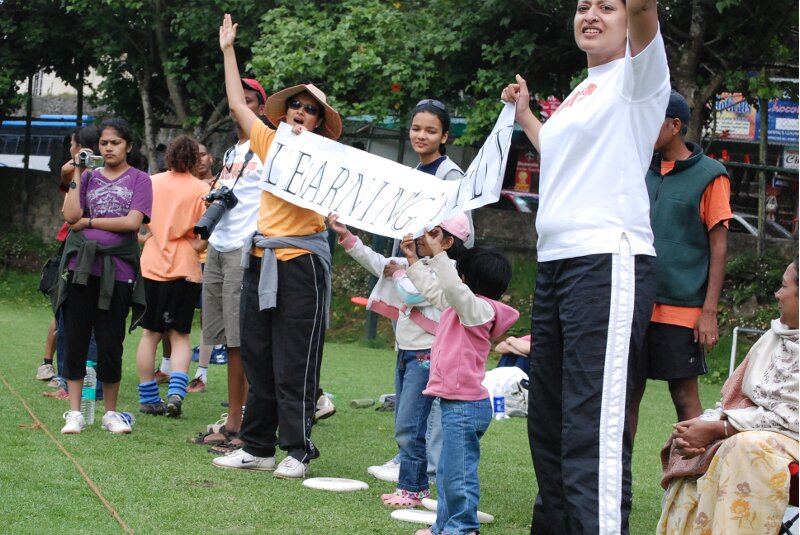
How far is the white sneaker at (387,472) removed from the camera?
5898 mm

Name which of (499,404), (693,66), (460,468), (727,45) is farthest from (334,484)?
(727,45)

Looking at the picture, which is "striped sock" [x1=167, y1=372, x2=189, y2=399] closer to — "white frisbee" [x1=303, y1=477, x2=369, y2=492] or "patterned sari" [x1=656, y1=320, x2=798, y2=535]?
"white frisbee" [x1=303, y1=477, x2=369, y2=492]

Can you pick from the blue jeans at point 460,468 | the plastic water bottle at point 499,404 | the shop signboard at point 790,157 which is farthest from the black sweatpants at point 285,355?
the shop signboard at point 790,157

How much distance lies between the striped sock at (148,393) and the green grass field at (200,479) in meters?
0.17

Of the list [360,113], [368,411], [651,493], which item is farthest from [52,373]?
[360,113]

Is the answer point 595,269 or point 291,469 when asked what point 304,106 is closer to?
point 291,469

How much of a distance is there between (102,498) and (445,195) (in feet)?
6.70

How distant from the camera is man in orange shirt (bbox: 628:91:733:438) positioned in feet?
16.7

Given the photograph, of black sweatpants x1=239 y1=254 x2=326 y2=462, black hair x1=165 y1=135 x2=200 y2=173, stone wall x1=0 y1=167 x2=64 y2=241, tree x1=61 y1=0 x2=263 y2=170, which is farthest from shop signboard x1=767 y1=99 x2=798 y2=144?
black sweatpants x1=239 y1=254 x2=326 y2=462

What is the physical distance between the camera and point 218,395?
29.0 feet

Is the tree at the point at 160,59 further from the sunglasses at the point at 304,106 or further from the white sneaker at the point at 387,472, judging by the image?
the white sneaker at the point at 387,472

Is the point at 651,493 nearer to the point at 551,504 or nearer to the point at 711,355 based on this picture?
the point at 551,504

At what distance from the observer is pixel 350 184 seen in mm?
5652

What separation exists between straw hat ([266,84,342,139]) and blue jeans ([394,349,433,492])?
1383 millimetres
